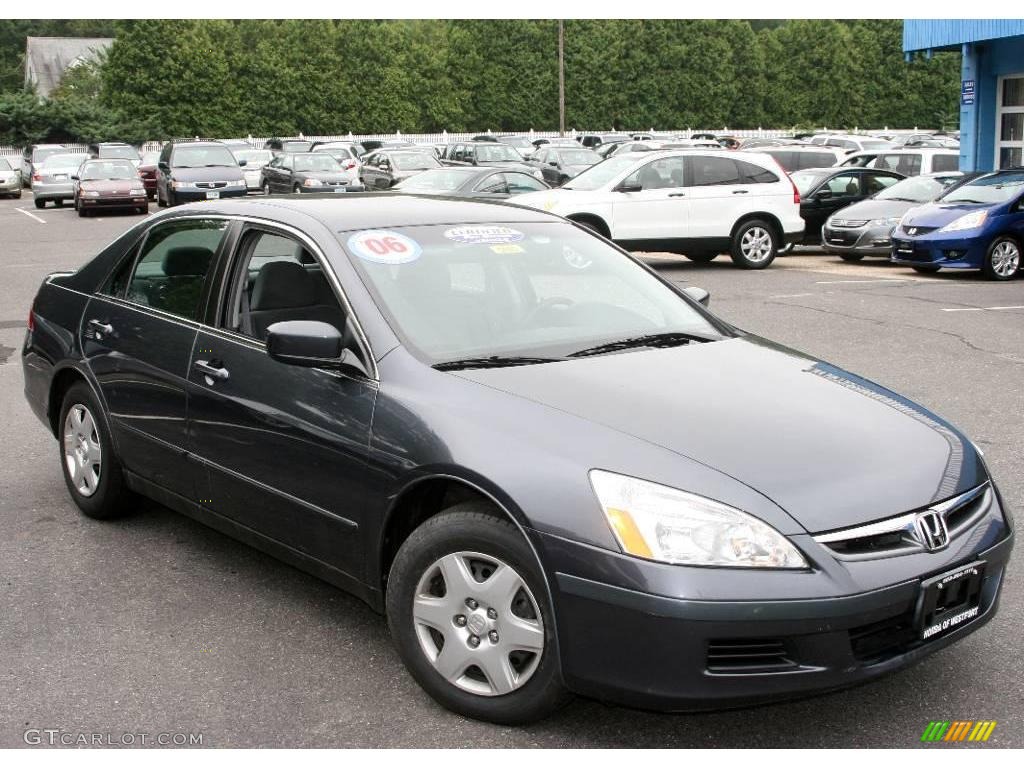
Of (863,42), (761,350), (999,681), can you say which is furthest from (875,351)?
(863,42)

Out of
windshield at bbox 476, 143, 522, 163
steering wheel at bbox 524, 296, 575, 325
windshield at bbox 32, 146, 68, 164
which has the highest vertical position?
windshield at bbox 32, 146, 68, 164

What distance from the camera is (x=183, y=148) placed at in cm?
3014

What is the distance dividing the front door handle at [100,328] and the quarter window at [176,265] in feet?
0.53

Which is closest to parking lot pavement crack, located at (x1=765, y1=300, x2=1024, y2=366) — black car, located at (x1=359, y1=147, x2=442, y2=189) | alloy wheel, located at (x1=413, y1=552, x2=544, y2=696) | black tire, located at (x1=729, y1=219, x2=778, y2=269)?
black tire, located at (x1=729, y1=219, x2=778, y2=269)

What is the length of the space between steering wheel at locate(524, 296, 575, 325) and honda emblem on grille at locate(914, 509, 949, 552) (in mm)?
1658

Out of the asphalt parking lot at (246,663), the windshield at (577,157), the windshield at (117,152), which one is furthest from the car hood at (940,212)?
the windshield at (117,152)

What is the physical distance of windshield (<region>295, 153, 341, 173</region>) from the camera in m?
29.9

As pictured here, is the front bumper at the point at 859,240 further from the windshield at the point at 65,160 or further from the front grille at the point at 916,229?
the windshield at the point at 65,160

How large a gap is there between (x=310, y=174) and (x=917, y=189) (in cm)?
1548

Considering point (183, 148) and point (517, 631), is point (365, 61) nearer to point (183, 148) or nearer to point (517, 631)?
point (183, 148)

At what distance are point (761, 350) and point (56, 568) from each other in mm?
3020

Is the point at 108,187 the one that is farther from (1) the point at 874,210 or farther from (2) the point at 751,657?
(2) the point at 751,657

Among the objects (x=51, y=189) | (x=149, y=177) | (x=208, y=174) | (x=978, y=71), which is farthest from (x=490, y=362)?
(x=149, y=177)

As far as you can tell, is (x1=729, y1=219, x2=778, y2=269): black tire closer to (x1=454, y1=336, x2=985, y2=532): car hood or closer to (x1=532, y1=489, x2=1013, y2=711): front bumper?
(x1=454, y1=336, x2=985, y2=532): car hood
